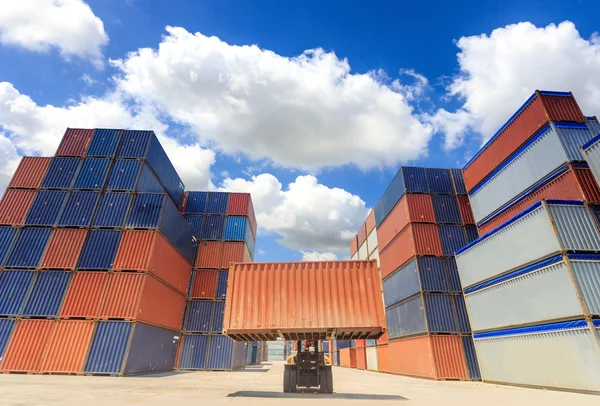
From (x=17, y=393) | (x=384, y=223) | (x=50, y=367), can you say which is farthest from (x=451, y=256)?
(x=50, y=367)

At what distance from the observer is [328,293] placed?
36.2 ft

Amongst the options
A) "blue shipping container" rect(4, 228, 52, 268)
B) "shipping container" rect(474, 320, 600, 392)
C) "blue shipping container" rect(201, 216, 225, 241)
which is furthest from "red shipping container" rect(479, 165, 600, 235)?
"blue shipping container" rect(4, 228, 52, 268)

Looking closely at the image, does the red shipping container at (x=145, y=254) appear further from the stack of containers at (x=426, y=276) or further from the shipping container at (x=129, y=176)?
the stack of containers at (x=426, y=276)

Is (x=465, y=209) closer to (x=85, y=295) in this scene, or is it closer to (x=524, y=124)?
(x=524, y=124)

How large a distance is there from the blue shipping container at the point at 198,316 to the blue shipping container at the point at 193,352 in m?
0.55

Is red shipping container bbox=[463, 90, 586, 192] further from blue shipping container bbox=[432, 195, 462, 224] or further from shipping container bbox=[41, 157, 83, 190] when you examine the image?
shipping container bbox=[41, 157, 83, 190]

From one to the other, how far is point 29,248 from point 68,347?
23.4 ft

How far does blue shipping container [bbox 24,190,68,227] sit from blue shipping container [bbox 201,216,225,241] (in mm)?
11915

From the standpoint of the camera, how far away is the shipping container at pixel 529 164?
14742 millimetres

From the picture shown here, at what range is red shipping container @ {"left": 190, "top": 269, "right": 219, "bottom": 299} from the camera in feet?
87.4

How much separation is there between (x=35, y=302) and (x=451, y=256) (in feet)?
90.3

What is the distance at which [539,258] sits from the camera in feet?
42.6

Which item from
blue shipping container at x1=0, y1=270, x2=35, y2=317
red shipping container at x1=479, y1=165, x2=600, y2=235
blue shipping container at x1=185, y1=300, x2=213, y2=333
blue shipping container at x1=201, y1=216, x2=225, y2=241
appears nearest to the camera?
red shipping container at x1=479, y1=165, x2=600, y2=235

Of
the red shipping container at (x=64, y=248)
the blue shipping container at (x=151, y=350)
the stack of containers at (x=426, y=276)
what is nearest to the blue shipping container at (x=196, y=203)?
the red shipping container at (x=64, y=248)
